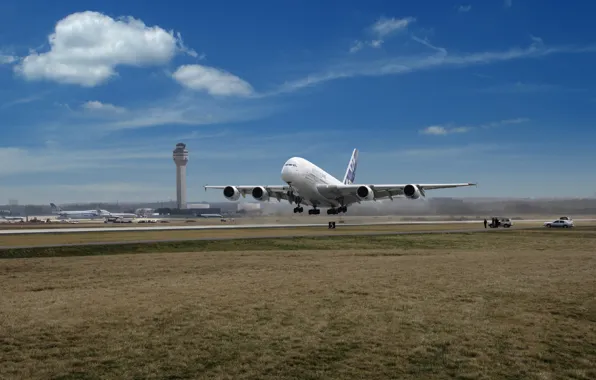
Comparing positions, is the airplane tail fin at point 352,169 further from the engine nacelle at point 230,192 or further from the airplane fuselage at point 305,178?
the engine nacelle at point 230,192

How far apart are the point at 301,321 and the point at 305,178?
54380mm

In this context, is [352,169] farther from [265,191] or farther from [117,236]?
[117,236]

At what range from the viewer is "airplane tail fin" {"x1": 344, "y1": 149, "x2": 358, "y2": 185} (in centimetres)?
10364

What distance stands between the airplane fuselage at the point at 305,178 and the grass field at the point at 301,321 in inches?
1585

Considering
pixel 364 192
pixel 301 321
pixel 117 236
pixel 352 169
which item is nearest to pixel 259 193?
pixel 364 192

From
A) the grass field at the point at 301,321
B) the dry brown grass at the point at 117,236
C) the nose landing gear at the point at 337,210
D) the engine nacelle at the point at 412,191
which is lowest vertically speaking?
the grass field at the point at 301,321

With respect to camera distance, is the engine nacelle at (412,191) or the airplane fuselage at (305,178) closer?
the airplane fuselage at (305,178)

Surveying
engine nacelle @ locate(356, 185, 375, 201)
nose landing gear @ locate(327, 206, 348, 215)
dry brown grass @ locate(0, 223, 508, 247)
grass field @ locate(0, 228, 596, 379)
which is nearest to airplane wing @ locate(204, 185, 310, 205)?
nose landing gear @ locate(327, 206, 348, 215)

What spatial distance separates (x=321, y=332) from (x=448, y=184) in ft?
208

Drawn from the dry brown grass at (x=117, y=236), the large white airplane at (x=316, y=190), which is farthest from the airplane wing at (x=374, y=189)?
the dry brown grass at (x=117, y=236)

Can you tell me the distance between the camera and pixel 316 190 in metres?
72.9

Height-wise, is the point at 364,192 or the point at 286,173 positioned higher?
the point at 286,173

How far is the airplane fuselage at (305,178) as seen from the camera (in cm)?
6825

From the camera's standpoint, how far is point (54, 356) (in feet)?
40.4
